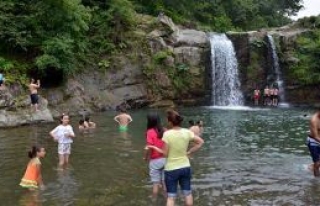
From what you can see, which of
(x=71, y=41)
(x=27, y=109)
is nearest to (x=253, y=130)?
(x=27, y=109)

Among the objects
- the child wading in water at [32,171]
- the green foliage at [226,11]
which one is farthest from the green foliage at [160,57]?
the child wading in water at [32,171]

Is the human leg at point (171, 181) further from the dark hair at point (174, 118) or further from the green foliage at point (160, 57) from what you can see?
the green foliage at point (160, 57)

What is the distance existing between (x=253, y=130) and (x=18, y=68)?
14996 millimetres

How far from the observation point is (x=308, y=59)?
116 ft

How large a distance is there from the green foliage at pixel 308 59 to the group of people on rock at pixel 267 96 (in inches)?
89.8

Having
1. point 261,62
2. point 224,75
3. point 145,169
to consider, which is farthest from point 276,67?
point 145,169

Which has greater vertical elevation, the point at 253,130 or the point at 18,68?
the point at 18,68

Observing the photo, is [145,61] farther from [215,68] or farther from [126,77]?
[215,68]

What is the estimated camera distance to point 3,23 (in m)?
27.8

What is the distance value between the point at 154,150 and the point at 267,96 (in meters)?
28.7

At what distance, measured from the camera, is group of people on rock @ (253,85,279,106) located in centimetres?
3609

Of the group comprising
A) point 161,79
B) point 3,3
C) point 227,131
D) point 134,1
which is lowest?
point 227,131

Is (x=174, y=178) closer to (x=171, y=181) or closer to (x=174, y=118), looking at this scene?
(x=171, y=181)

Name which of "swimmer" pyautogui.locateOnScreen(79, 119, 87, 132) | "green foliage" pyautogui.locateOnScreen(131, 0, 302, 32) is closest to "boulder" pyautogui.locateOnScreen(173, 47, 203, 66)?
"green foliage" pyautogui.locateOnScreen(131, 0, 302, 32)
